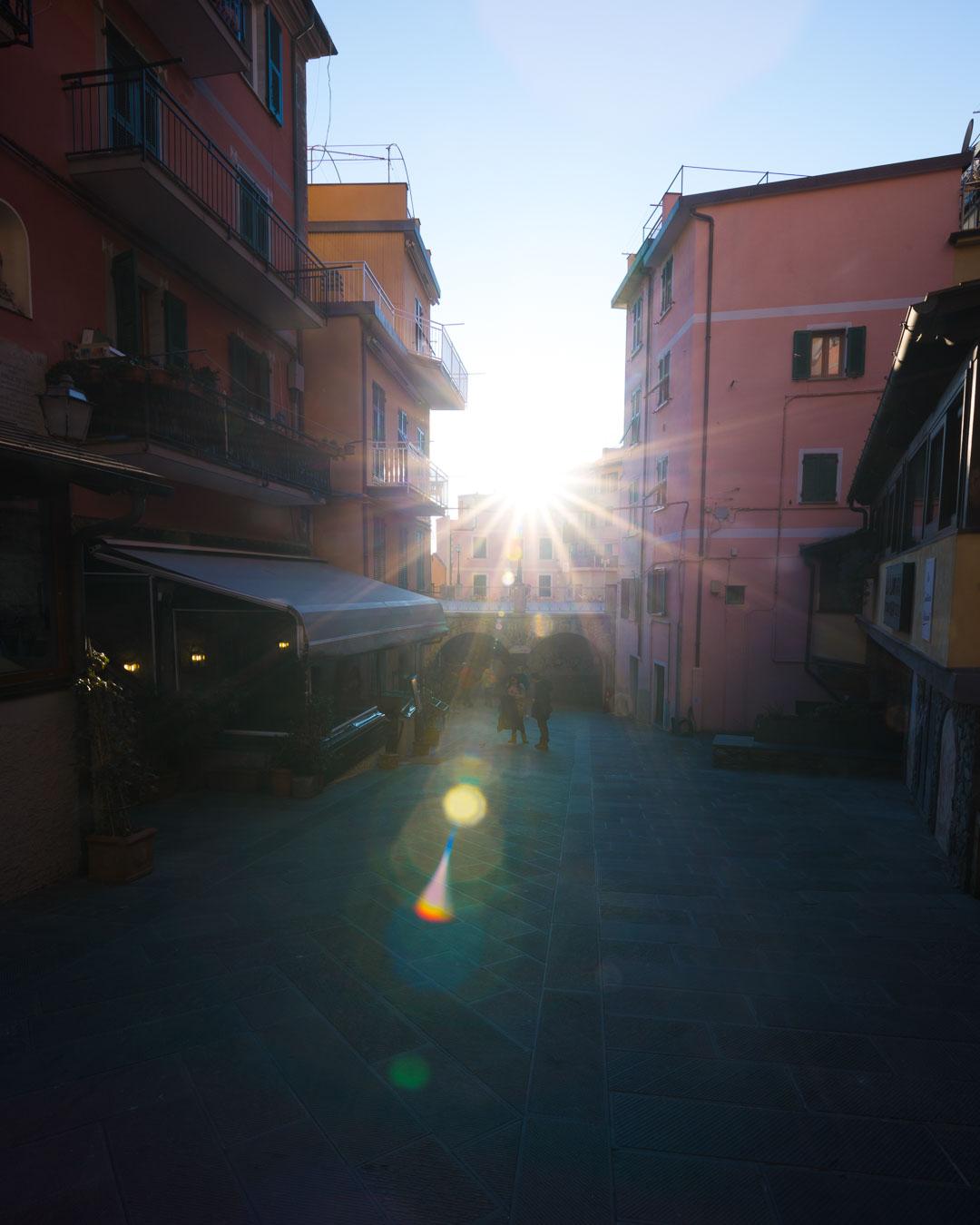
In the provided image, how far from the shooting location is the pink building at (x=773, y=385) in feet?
52.7

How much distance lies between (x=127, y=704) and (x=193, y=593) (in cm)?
518

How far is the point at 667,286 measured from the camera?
19.2m

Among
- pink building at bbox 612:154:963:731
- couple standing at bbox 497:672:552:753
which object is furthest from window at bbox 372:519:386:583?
pink building at bbox 612:154:963:731

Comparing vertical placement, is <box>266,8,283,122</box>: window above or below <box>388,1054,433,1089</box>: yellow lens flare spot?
above

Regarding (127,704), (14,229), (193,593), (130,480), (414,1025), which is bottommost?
(414,1025)

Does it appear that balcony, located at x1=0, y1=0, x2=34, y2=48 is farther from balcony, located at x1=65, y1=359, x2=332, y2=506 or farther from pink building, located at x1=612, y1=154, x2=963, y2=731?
pink building, located at x1=612, y1=154, x2=963, y2=731

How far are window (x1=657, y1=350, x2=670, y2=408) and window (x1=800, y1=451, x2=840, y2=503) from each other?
4.53 meters

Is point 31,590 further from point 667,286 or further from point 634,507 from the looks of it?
point 634,507

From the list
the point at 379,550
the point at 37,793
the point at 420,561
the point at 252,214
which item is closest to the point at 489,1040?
the point at 37,793

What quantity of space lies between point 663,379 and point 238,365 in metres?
12.6

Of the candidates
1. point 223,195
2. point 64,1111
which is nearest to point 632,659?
point 223,195

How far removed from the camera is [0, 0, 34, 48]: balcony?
6.37 m

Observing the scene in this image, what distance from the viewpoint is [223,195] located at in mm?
11016

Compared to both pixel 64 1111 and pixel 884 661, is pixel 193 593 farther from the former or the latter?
pixel 884 661
